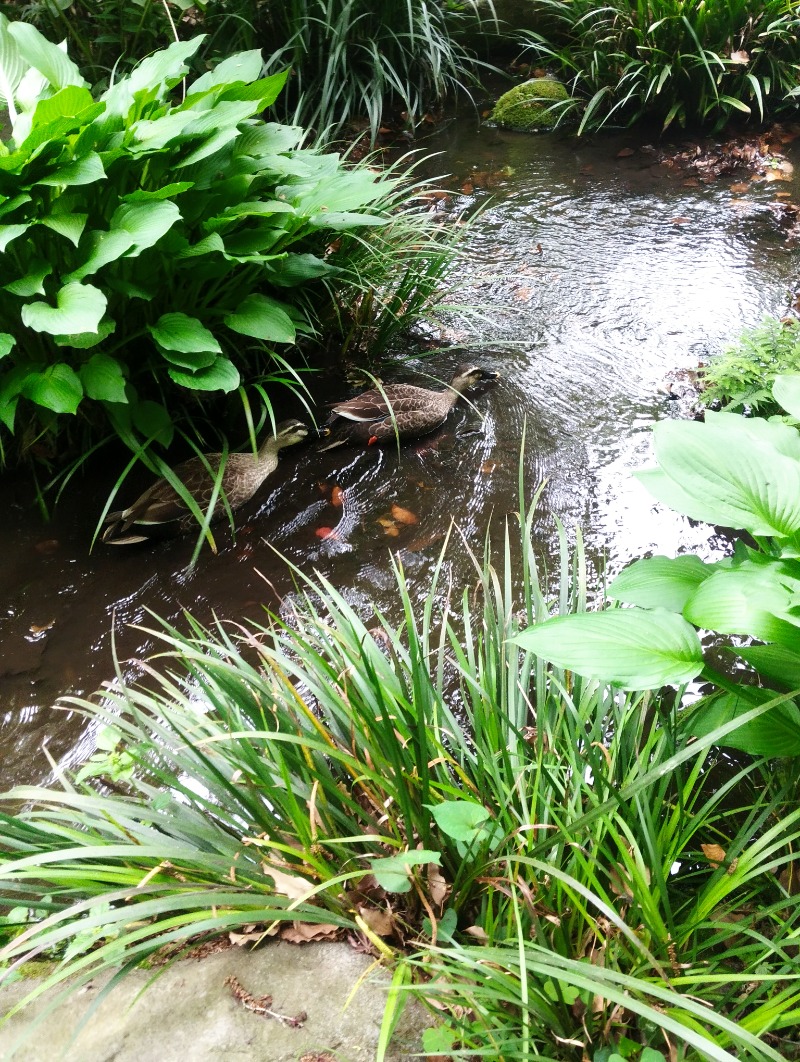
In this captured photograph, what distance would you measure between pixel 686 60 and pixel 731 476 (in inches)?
207

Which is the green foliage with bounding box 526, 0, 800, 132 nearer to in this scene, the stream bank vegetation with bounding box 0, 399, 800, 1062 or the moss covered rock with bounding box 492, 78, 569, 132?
the moss covered rock with bounding box 492, 78, 569, 132

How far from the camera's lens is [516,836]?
1.45 meters

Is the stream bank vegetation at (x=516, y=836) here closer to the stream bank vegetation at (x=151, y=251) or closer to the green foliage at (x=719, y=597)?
the green foliage at (x=719, y=597)

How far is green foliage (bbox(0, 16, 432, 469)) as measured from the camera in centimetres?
237

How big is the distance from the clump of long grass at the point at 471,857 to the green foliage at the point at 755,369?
57.3 inches

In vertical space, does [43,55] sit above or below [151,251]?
above

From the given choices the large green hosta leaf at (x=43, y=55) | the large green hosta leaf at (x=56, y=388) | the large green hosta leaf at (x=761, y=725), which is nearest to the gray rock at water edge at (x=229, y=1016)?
the large green hosta leaf at (x=761, y=725)

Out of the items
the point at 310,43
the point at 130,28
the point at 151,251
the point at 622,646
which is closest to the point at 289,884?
the point at 622,646

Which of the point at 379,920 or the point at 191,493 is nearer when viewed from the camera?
the point at 379,920

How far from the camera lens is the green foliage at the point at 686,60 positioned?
5.17m

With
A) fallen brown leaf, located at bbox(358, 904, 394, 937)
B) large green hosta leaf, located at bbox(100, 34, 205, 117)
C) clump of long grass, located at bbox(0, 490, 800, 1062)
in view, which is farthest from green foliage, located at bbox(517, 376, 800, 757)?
large green hosta leaf, located at bbox(100, 34, 205, 117)

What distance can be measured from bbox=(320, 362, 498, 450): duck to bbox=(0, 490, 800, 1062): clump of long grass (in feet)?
4.60

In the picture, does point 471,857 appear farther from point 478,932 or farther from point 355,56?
point 355,56

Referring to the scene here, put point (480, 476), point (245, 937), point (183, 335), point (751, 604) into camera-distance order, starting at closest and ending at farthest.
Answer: point (751, 604) → point (245, 937) → point (183, 335) → point (480, 476)
